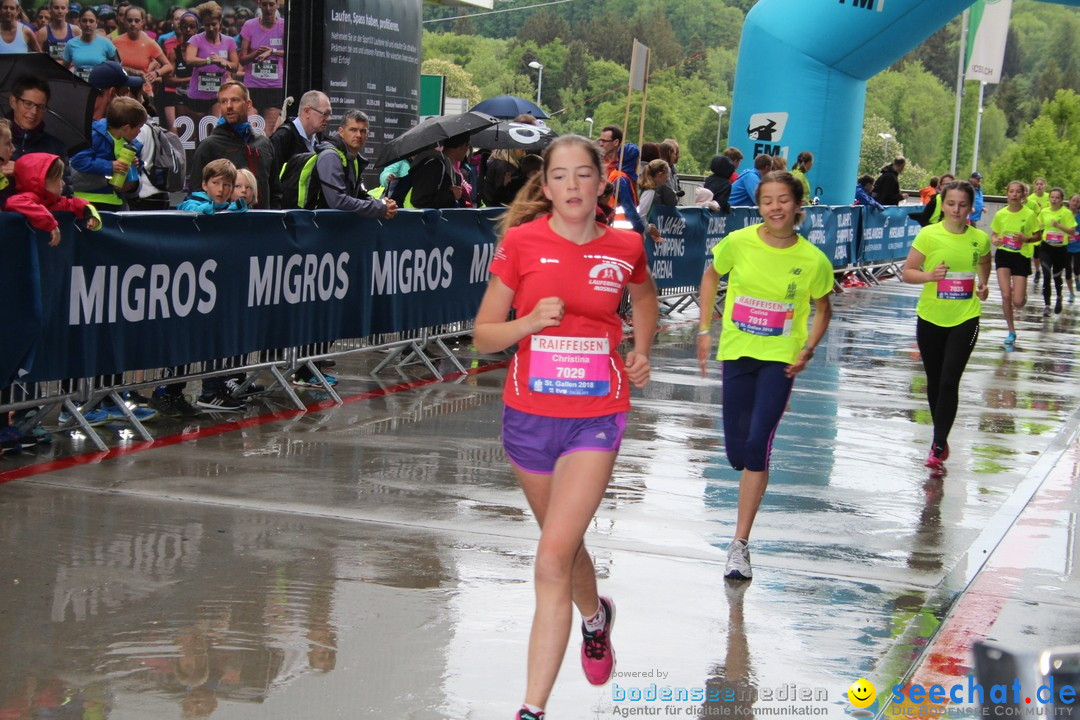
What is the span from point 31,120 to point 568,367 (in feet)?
16.6

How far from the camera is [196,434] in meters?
8.73

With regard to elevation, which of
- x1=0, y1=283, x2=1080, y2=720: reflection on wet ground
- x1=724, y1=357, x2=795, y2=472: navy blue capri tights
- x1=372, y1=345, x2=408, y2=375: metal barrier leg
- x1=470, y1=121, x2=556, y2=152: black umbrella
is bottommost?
x1=0, y1=283, x2=1080, y2=720: reflection on wet ground

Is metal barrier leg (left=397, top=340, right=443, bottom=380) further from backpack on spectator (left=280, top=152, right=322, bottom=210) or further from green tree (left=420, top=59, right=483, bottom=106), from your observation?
green tree (left=420, top=59, right=483, bottom=106)

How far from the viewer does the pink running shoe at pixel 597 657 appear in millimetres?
4594

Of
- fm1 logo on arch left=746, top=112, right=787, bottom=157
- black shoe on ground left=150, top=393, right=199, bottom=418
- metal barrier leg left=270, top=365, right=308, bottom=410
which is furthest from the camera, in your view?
fm1 logo on arch left=746, top=112, right=787, bottom=157

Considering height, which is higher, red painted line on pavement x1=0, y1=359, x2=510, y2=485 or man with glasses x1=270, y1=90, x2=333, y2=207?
man with glasses x1=270, y1=90, x2=333, y2=207

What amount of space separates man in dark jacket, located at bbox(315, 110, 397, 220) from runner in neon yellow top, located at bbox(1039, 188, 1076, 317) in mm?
15353

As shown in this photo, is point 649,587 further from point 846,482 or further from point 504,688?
point 846,482

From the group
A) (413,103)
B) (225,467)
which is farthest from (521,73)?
(225,467)

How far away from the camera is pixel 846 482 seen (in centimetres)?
847

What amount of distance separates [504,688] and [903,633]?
1766 millimetres

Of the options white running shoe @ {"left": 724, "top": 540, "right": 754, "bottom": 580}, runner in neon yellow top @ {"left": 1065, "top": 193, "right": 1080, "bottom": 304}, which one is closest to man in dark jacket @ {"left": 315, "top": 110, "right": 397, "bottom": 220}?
white running shoe @ {"left": 724, "top": 540, "right": 754, "bottom": 580}

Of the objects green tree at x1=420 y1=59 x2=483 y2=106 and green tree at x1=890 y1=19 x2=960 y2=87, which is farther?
green tree at x1=890 y1=19 x2=960 y2=87

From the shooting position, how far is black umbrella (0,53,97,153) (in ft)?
28.6
